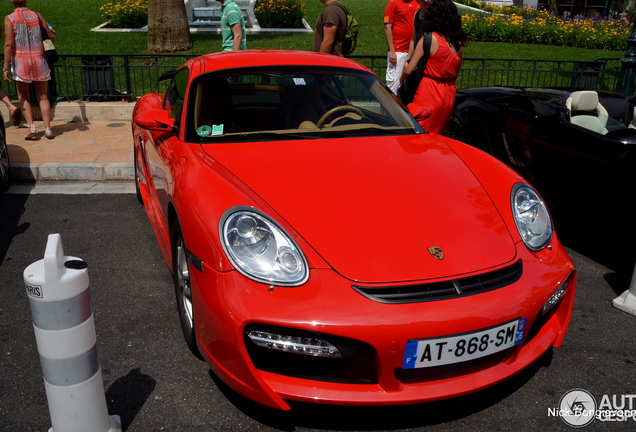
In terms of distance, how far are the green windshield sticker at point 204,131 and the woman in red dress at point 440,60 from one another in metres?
2.37

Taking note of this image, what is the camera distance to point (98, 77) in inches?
334

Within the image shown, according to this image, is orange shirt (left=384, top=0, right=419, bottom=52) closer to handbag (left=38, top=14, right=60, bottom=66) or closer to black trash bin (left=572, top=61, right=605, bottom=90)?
black trash bin (left=572, top=61, right=605, bottom=90)

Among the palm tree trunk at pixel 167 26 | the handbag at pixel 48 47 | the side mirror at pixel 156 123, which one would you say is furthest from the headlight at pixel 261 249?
the palm tree trunk at pixel 167 26

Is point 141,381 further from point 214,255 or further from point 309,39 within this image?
point 309,39

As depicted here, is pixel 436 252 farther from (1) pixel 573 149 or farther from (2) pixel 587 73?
(2) pixel 587 73

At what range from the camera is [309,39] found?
16750 millimetres

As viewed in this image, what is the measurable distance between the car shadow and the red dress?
10.5 ft

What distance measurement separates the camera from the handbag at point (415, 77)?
515cm

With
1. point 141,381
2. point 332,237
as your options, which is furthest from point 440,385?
point 141,381

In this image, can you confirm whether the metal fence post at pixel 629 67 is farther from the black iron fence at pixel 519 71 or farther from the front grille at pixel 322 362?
the front grille at pixel 322 362

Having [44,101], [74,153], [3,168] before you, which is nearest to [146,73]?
[44,101]

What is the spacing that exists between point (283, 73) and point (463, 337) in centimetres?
229

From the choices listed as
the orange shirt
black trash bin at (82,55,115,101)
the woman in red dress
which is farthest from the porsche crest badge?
black trash bin at (82,55,115,101)

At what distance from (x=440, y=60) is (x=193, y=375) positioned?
3.72m
